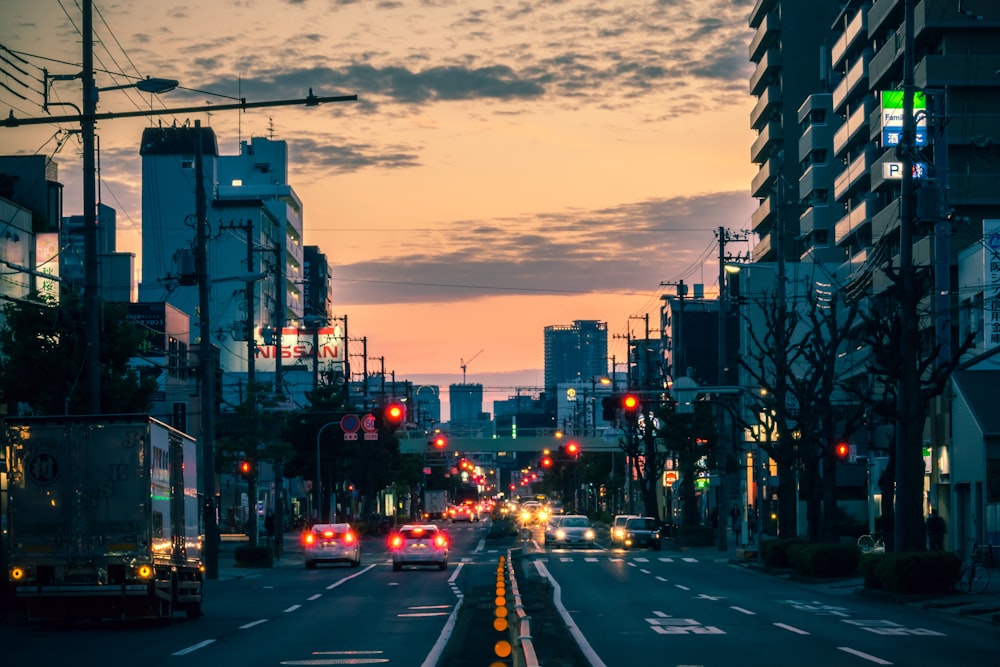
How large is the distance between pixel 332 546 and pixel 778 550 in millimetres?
17413

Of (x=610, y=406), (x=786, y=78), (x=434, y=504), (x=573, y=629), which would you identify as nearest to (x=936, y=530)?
(x=610, y=406)

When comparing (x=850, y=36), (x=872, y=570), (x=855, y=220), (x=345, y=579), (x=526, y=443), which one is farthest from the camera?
(x=526, y=443)

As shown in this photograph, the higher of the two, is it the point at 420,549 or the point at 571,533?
the point at 420,549

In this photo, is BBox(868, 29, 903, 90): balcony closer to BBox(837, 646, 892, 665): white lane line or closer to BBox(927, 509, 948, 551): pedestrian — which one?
BBox(927, 509, 948, 551): pedestrian

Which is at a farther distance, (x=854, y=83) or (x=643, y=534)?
(x=854, y=83)

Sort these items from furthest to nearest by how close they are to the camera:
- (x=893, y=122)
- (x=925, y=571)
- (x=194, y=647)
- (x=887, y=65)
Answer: (x=887, y=65) < (x=893, y=122) < (x=925, y=571) < (x=194, y=647)

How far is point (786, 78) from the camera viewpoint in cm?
10488

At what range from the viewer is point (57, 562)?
82.5ft

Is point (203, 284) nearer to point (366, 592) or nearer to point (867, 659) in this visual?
point (366, 592)

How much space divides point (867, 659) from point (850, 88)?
68861 mm

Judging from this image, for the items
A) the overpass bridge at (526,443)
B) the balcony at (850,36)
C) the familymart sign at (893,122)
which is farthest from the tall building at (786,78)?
the familymart sign at (893,122)

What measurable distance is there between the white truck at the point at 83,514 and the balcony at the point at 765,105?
86845 mm

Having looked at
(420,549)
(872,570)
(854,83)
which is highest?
(854,83)

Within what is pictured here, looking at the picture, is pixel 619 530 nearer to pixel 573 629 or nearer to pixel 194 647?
pixel 573 629
